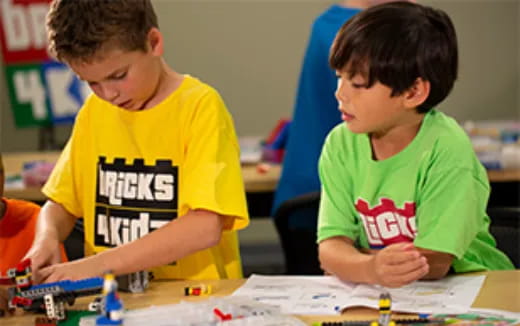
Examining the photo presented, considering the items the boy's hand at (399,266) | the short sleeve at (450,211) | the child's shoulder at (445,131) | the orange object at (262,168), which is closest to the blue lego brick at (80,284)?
the boy's hand at (399,266)

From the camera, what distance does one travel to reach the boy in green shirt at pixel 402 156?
169cm

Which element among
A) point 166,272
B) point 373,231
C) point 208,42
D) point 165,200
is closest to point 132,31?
point 165,200

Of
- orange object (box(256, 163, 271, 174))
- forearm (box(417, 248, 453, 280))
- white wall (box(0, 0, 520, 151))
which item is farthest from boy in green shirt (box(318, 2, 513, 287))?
white wall (box(0, 0, 520, 151))

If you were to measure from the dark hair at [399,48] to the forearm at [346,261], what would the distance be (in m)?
0.33

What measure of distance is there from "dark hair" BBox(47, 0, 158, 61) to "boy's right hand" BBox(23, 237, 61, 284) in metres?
Result: 0.39

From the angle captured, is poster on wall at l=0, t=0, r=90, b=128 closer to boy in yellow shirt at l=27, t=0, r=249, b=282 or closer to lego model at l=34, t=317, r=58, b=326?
boy in yellow shirt at l=27, t=0, r=249, b=282

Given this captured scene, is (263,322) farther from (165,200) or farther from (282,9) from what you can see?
(282,9)

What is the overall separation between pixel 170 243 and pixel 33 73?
3.62m

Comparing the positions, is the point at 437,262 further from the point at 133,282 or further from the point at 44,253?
the point at 44,253

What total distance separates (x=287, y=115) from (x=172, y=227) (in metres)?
3.37

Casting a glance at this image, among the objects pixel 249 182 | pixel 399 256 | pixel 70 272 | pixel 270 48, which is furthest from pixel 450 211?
pixel 270 48

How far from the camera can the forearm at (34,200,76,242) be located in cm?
187

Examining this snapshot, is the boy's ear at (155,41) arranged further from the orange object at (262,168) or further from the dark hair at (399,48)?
the orange object at (262,168)

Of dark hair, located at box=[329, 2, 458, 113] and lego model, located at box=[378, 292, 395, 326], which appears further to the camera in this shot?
dark hair, located at box=[329, 2, 458, 113]
